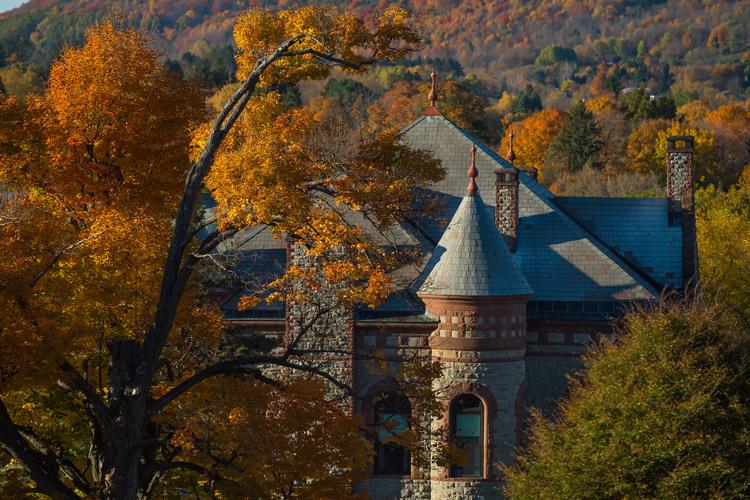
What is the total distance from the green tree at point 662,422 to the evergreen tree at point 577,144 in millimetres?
68520

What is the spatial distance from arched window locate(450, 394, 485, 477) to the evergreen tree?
209 ft

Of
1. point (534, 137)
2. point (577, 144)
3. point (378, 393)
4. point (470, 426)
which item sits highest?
point (534, 137)

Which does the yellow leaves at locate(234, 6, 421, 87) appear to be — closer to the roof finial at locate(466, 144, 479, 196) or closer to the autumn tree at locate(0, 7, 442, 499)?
the autumn tree at locate(0, 7, 442, 499)

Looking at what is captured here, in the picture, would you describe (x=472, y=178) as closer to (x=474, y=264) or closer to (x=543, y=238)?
(x=474, y=264)

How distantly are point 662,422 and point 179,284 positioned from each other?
8.50 m

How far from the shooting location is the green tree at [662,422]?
81.0 feet

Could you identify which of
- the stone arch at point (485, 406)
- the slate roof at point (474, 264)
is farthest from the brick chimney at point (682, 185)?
the stone arch at point (485, 406)

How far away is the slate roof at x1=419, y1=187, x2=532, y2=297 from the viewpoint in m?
32.1

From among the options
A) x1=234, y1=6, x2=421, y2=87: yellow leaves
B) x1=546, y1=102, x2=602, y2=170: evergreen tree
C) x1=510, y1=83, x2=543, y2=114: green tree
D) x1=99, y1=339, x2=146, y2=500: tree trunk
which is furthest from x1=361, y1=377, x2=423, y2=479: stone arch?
x1=510, y1=83, x2=543, y2=114: green tree

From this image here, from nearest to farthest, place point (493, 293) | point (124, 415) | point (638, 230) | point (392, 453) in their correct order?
point (124, 415), point (493, 293), point (392, 453), point (638, 230)

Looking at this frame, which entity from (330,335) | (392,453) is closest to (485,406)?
(392,453)

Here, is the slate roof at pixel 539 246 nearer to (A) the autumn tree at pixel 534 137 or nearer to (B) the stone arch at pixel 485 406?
(B) the stone arch at pixel 485 406

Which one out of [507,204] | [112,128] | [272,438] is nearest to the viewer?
[272,438]

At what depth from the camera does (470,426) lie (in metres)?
32.5
